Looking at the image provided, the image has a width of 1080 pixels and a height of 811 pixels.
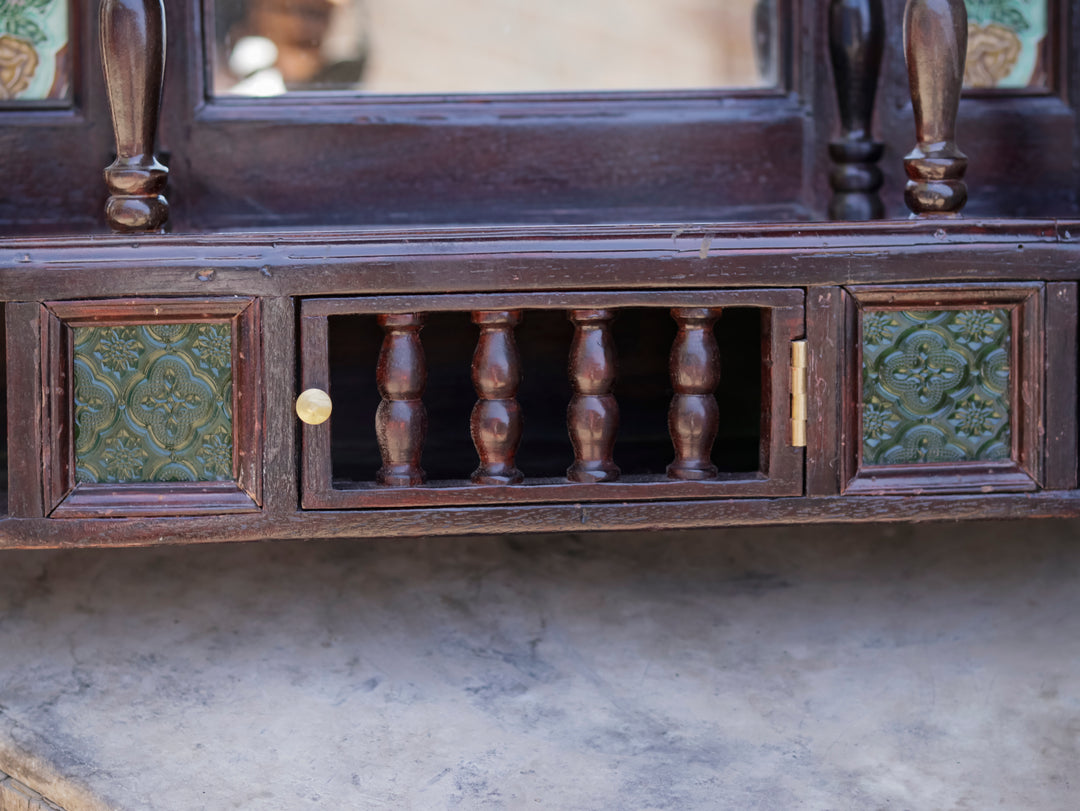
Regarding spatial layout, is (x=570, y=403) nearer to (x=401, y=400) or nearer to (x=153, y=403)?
(x=401, y=400)

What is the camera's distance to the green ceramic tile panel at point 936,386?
0.79 m

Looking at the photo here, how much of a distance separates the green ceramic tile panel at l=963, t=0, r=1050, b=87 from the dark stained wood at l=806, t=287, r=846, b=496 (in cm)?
43

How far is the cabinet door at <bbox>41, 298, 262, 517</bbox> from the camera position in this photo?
2.47 feet

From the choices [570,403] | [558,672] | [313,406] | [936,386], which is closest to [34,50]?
[313,406]

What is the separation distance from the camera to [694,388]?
2.56 ft

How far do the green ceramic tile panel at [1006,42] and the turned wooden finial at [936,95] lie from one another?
245 millimetres

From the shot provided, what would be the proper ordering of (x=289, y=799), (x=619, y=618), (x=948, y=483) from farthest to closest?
(x=619, y=618)
(x=948, y=483)
(x=289, y=799)

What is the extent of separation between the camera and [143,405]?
765 mm

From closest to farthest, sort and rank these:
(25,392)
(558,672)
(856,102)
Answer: (25,392), (558,672), (856,102)

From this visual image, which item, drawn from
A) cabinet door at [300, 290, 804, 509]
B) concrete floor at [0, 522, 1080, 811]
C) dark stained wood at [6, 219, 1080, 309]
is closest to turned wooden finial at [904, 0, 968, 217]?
dark stained wood at [6, 219, 1080, 309]

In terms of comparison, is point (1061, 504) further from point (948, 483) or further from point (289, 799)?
point (289, 799)

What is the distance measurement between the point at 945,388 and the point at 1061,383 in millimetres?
98

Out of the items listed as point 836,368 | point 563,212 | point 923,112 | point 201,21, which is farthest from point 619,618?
point 201,21

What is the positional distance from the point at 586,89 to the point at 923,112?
0.37 metres
